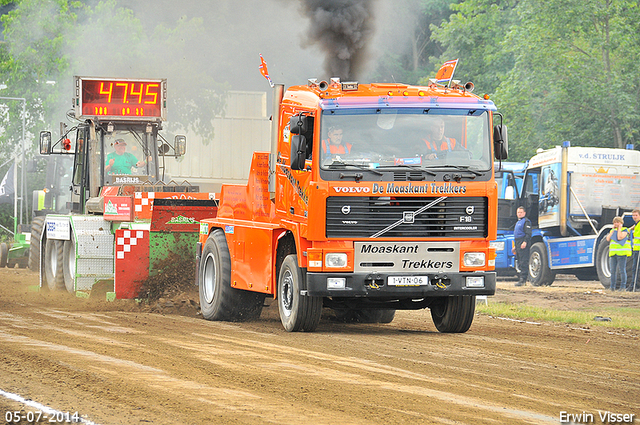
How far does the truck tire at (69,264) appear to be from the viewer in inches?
696

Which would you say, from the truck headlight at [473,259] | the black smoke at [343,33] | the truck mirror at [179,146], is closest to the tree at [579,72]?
the black smoke at [343,33]

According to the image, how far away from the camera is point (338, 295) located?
11.3m

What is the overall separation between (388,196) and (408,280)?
3.35ft

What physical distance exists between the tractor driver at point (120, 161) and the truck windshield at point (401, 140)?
792 centimetres

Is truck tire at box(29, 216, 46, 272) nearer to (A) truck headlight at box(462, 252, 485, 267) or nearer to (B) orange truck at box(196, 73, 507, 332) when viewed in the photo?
(B) orange truck at box(196, 73, 507, 332)

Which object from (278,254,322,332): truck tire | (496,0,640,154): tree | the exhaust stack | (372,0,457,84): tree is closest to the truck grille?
(278,254,322,332): truck tire

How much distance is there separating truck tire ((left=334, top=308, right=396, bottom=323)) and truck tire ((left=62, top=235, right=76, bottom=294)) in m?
5.41

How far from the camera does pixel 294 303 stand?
1184 centimetres

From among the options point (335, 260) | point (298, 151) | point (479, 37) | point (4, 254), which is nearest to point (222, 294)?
point (335, 260)

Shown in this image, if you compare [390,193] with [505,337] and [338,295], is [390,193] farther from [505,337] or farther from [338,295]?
[505,337]

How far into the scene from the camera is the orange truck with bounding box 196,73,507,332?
11250 mm

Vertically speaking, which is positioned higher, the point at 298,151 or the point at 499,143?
the point at 499,143

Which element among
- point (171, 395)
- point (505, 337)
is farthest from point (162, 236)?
point (171, 395)

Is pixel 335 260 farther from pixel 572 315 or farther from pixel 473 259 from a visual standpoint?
pixel 572 315
